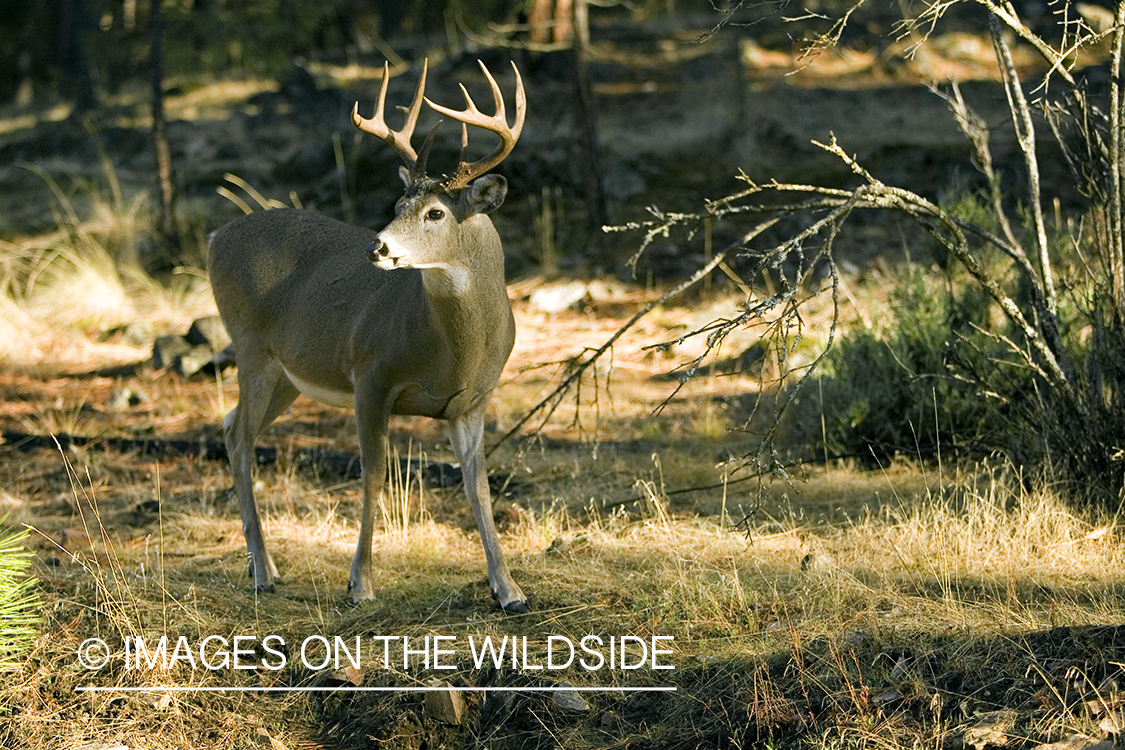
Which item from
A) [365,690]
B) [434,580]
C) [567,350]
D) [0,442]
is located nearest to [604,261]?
[567,350]

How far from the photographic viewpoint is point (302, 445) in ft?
30.4

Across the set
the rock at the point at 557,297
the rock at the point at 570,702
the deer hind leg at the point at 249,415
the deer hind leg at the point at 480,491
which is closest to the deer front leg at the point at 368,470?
the deer hind leg at the point at 480,491

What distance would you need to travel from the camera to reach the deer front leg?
6031 millimetres

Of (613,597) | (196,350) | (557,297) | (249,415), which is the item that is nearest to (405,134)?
(249,415)

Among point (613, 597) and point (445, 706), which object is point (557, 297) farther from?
point (445, 706)

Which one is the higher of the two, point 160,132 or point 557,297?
point 160,132

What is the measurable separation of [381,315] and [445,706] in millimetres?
2146

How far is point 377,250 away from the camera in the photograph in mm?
5242

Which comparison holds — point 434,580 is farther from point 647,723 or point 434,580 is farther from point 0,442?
point 0,442

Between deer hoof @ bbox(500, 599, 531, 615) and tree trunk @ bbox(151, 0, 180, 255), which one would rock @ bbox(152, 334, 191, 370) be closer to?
tree trunk @ bbox(151, 0, 180, 255)

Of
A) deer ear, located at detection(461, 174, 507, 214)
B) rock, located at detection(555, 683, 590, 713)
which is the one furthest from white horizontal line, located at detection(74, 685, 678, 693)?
deer ear, located at detection(461, 174, 507, 214)

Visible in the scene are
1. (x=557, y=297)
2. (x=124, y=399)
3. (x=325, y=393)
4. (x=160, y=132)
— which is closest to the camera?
(x=325, y=393)

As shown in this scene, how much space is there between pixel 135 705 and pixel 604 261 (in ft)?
33.2

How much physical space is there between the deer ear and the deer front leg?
1059 mm
